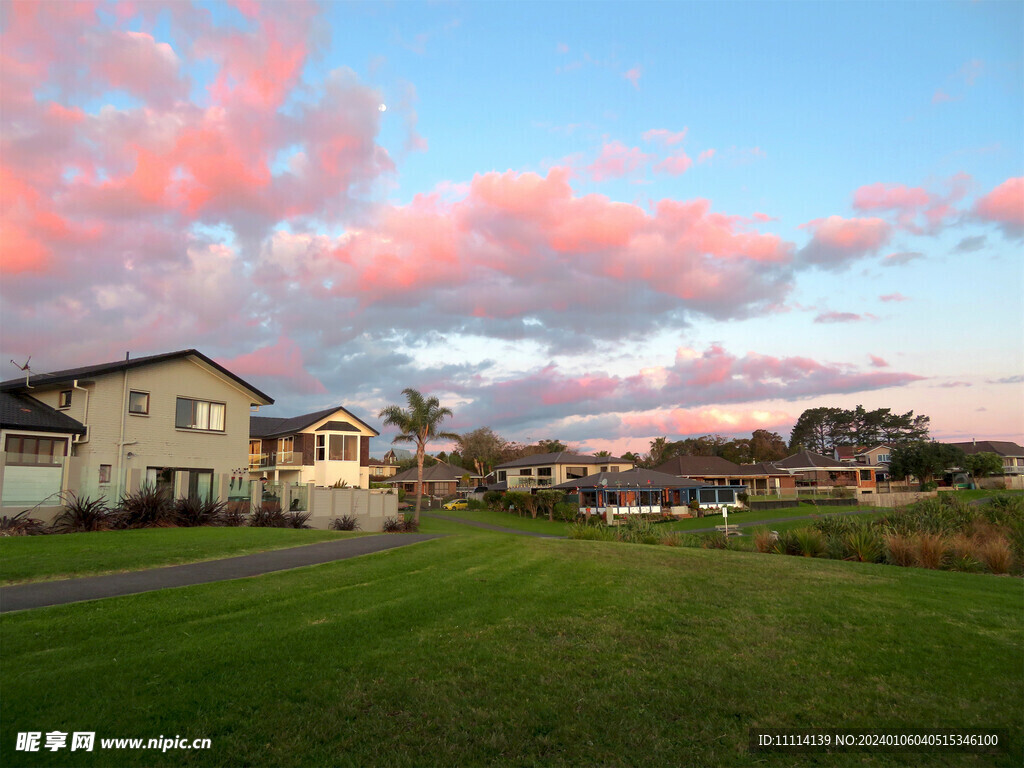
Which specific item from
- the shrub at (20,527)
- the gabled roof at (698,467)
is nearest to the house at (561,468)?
the gabled roof at (698,467)

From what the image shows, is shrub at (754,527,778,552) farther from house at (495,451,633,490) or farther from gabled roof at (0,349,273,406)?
house at (495,451,633,490)

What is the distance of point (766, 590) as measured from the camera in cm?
1072

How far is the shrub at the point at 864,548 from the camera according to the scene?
17.0 meters

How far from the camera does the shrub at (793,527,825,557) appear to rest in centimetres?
1803

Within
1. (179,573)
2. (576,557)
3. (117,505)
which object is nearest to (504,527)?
(117,505)

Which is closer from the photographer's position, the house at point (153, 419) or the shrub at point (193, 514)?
the shrub at point (193, 514)

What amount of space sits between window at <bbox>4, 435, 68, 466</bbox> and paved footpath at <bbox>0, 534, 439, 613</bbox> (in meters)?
14.7

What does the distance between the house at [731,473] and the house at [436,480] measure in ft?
100

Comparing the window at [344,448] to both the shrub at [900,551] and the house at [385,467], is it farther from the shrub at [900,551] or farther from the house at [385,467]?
the house at [385,467]

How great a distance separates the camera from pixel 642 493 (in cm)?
6481

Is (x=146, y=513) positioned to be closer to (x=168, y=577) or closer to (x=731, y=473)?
(x=168, y=577)

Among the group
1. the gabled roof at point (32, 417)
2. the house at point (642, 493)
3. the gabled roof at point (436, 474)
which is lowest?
the house at point (642, 493)

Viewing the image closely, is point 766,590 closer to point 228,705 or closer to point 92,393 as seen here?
point 228,705

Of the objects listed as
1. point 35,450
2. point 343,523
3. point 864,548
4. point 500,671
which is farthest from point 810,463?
point 500,671
